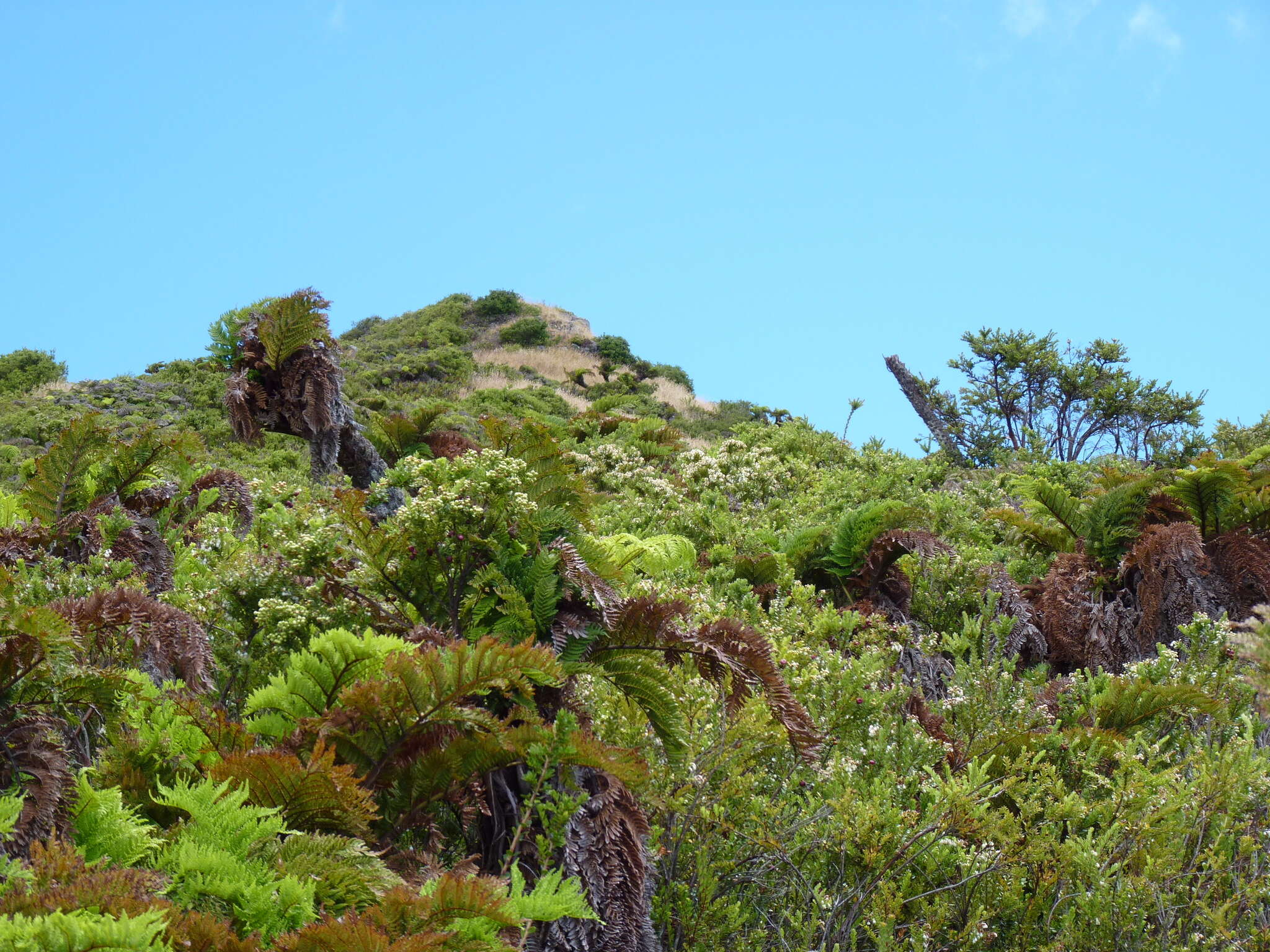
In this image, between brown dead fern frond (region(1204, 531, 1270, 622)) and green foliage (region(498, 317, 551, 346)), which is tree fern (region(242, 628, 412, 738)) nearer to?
brown dead fern frond (region(1204, 531, 1270, 622))

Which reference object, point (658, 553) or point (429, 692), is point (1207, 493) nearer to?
point (658, 553)

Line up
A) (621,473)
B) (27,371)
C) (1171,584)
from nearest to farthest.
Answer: (1171,584) < (621,473) < (27,371)

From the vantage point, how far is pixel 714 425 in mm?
24391

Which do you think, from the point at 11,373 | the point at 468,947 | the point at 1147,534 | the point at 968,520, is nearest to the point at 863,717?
the point at 468,947

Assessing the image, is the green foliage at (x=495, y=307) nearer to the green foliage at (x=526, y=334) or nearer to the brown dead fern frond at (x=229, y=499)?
the green foliage at (x=526, y=334)

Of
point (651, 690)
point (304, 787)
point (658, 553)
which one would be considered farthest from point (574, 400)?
point (304, 787)

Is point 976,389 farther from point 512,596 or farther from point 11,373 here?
point 11,373

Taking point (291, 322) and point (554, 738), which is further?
point (291, 322)

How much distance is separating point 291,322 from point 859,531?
5.00 metres

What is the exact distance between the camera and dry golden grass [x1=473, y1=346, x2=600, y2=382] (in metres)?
31.0

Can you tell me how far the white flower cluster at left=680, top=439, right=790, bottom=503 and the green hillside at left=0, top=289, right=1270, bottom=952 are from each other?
199 inches

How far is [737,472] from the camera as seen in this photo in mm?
13195

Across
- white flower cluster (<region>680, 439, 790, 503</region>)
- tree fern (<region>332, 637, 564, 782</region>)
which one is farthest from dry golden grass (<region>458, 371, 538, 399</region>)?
tree fern (<region>332, 637, 564, 782</region>)

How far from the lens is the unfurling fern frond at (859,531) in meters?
8.52
